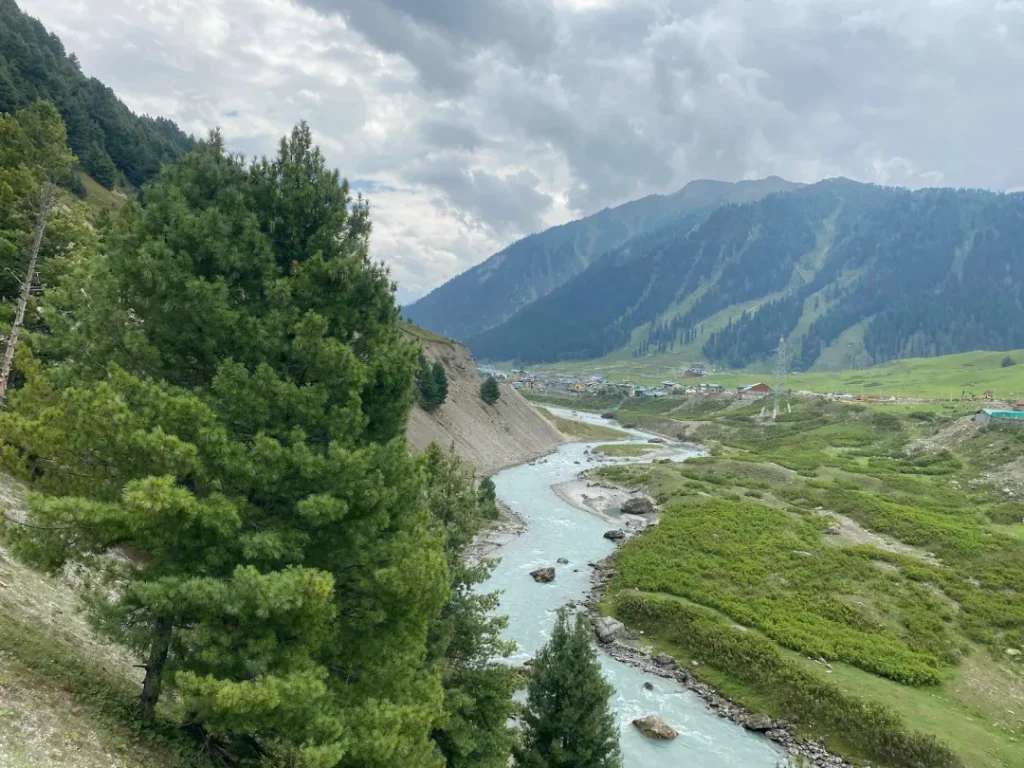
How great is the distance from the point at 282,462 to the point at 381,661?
15.7 feet

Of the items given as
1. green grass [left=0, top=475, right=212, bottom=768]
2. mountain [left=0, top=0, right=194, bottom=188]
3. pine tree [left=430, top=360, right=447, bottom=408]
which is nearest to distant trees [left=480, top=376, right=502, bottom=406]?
pine tree [left=430, top=360, right=447, bottom=408]

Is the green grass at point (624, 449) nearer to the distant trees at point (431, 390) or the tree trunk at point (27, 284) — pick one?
the distant trees at point (431, 390)

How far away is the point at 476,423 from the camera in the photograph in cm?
11800

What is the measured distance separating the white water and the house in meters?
76.5

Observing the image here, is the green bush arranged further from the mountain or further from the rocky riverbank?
the mountain

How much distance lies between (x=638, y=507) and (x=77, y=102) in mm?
110187

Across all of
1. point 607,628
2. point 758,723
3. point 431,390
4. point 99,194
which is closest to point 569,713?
point 758,723

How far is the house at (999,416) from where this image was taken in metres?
100

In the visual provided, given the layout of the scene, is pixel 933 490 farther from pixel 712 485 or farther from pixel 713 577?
pixel 713 577

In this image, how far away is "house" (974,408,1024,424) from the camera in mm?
100188

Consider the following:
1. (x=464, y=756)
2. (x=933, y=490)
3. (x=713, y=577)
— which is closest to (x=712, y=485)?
(x=933, y=490)

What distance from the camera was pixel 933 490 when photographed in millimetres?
76562

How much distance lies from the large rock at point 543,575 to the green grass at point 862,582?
5825 millimetres

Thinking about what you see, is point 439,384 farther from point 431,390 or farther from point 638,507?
point 638,507
